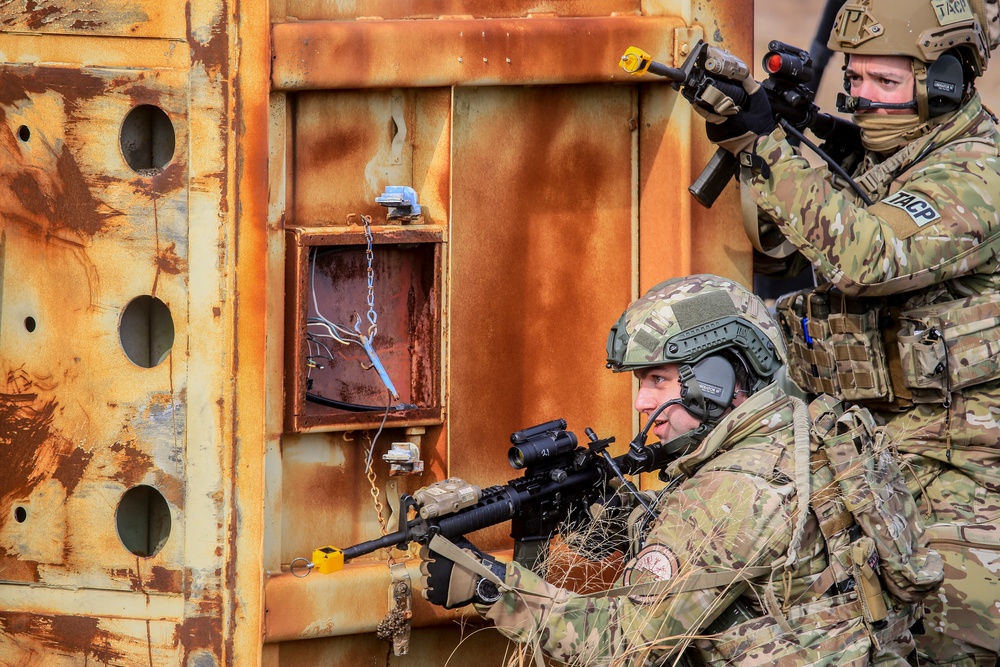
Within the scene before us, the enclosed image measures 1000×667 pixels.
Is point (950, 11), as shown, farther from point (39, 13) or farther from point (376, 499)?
point (39, 13)

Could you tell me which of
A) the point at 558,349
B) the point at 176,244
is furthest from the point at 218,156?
the point at 558,349

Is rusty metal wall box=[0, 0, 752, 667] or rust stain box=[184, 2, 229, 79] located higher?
rust stain box=[184, 2, 229, 79]

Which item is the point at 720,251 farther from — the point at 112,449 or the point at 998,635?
the point at 112,449

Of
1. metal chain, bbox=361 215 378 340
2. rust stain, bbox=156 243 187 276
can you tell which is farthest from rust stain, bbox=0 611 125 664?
metal chain, bbox=361 215 378 340

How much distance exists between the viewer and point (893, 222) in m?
3.34

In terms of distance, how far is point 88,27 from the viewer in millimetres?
3203

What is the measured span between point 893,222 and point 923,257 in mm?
130

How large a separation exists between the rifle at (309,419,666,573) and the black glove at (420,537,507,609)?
73 mm

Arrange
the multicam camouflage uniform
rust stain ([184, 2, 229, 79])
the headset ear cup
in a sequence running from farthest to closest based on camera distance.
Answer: the headset ear cup → the multicam camouflage uniform → rust stain ([184, 2, 229, 79])

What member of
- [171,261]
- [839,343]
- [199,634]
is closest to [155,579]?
[199,634]

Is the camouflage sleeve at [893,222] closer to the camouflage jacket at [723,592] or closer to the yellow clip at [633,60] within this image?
the yellow clip at [633,60]

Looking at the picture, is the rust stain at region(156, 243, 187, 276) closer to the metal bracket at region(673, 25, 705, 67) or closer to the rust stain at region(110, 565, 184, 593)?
the rust stain at region(110, 565, 184, 593)

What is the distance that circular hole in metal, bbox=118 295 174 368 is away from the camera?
Result: 337 centimetres

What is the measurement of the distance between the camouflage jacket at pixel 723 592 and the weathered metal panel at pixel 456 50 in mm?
1266
